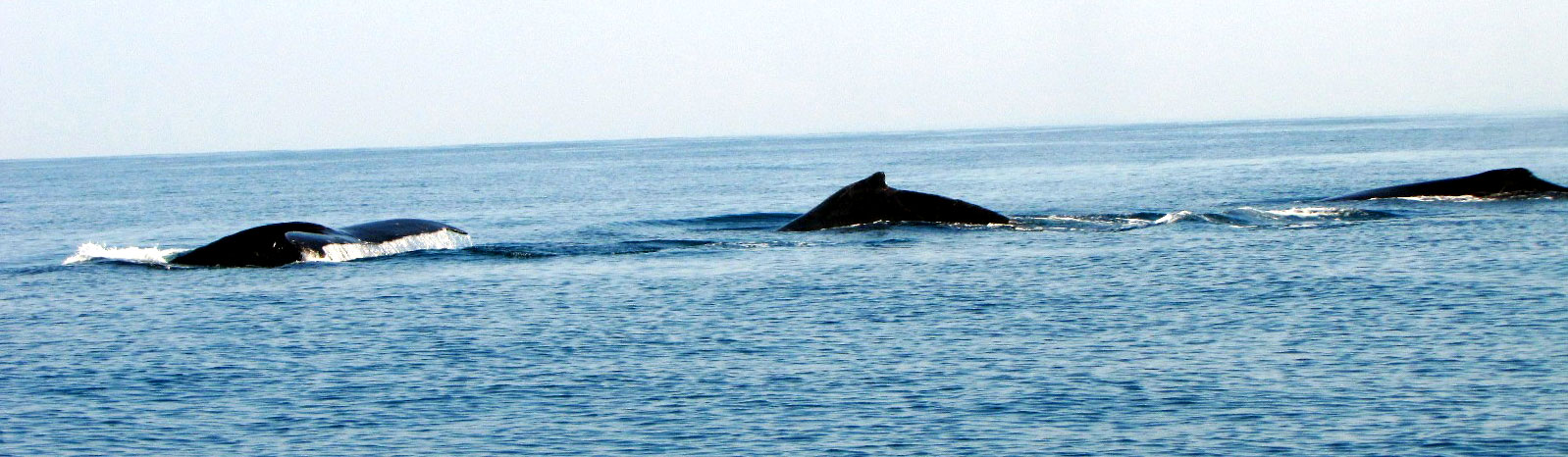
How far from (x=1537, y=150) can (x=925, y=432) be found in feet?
287

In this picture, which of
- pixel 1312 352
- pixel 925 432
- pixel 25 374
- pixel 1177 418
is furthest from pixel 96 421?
pixel 1312 352

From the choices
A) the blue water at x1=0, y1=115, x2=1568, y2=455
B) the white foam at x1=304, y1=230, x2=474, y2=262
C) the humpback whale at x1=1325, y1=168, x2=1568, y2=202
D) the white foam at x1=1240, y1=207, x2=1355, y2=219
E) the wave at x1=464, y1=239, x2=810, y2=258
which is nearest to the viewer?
the blue water at x1=0, y1=115, x2=1568, y2=455

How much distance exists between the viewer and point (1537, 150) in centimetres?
9181

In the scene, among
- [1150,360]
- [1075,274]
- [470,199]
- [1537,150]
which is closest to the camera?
[1150,360]

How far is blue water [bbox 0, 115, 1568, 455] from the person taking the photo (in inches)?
609

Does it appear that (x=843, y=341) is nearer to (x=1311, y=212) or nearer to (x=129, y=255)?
(x=129, y=255)

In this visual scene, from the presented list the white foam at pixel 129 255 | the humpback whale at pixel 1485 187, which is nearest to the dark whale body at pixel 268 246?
the white foam at pixel 129 255

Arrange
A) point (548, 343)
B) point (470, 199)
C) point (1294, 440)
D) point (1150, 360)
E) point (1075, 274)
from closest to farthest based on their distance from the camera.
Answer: point (1294, 440) → point (1150, 360) → point (548, 343) → point (1075, 274) → point (470, 199)

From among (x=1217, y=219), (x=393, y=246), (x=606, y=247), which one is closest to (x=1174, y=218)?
(x=1217, y=219)

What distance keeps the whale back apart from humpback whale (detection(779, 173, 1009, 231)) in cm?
1210

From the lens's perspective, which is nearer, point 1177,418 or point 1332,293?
point 1177,418

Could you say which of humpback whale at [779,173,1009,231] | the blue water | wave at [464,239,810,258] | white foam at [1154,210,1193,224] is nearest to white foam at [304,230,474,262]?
the blue water

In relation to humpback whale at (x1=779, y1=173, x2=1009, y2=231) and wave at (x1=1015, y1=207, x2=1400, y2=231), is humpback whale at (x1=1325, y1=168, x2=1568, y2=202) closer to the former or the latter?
wave at (x1=1015, y1=207, x2=1400, y2=231)

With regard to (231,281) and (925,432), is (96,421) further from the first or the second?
(231,281)
